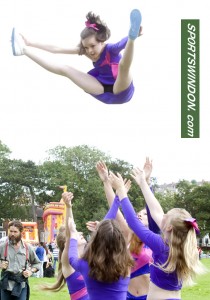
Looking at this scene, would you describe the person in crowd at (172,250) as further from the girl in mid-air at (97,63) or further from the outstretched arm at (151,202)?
the girl in mid-air at (97,63)

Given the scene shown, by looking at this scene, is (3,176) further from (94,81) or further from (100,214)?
(94,81)

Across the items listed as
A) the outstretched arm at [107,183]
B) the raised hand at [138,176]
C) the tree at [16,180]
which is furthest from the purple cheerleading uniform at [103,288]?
the tree at [16,180]

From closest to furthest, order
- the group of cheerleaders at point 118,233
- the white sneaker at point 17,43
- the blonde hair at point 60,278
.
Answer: the group of cheerleaders at point 118,233, the white sneaker at point 17,43, the blonde hair at point 60,278

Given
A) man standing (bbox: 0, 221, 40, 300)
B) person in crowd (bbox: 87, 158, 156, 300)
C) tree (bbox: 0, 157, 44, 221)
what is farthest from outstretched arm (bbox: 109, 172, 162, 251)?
tree (bbox: 0, 157, 44, 221)

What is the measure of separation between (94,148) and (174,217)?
54.7 m

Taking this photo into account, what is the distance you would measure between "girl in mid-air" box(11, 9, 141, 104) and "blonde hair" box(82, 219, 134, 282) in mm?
1469

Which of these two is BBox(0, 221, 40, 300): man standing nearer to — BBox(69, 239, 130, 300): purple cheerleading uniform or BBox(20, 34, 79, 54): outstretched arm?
BBox(20, 34, 79, 54): outstretched arm

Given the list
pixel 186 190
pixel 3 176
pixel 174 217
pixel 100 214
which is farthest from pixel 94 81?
pixel 186 190

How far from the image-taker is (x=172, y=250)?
16.2ft

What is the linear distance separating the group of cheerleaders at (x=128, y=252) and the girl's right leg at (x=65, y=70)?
73 centimetres

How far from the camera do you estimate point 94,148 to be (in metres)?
59.7

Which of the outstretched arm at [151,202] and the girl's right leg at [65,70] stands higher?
the girl's right leg at [65,70]

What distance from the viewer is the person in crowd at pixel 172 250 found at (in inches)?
194

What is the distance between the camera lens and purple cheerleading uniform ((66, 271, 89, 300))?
6008 mm
